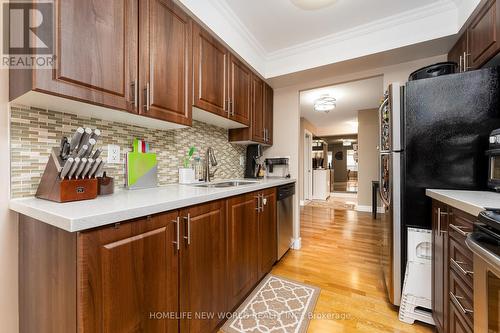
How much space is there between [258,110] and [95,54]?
1.73 m

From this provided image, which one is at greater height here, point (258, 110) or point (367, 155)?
point (258, 110)

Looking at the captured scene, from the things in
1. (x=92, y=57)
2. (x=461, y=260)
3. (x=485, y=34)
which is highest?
(x=485, y=34)

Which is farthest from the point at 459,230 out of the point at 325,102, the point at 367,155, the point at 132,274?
the point at 367,155

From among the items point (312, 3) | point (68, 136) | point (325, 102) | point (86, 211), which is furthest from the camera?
point (325, 102)

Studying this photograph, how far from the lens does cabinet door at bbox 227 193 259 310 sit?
1.46 metres

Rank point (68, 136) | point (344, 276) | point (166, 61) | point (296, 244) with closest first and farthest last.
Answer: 1. point (68, 136)
2. point (166, 61)
3. point (344, 276)
4. point (296, 244)

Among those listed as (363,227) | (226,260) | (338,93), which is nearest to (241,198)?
(226,260)

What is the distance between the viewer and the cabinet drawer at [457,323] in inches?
36.3

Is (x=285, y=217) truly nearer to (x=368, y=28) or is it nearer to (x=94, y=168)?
(x=94, y=168)

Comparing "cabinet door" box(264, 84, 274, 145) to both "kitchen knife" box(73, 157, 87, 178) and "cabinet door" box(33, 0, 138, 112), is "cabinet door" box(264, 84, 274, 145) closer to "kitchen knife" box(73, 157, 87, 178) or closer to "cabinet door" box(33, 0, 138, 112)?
"cabinet door" box(33, 0, 138, 112)

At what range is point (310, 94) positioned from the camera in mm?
3941

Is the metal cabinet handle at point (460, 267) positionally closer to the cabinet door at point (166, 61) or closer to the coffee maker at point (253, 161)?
the cabinet door at point (166, 61)

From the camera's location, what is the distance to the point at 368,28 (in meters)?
1.96

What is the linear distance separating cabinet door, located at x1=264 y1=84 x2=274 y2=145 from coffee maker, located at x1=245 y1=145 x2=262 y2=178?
0.61 ft
